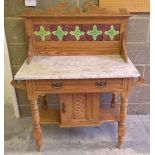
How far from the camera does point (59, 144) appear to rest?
6.80 ft

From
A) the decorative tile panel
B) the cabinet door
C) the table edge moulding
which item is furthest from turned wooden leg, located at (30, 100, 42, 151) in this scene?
the decorative tile panel

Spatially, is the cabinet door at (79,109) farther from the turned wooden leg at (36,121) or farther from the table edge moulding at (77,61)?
the turned wooden leg at (36,121)

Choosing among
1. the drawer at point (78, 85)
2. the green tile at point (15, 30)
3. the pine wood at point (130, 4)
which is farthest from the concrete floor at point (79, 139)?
the pine wood at point (130, 4)

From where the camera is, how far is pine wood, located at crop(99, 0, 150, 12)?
195 centimetres

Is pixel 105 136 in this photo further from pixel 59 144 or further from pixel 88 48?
pixel 88 48

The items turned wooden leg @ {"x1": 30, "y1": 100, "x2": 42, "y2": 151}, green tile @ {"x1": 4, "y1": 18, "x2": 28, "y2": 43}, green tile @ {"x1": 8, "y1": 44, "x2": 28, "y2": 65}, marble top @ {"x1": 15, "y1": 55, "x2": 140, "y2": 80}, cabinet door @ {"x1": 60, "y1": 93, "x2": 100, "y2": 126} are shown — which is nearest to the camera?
marble top @ {"x1": 15, "y1": 55, "x2": 140, "y2": 80}

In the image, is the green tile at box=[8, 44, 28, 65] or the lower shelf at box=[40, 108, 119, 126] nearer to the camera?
the lower shelf at box=[40, 108, 119, 126]

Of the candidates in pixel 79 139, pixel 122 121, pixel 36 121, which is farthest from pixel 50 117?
pixel 122 121

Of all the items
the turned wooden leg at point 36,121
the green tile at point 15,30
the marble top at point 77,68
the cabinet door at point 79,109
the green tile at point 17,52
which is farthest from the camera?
the green tile at point 17,52

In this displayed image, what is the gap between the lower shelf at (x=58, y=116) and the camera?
199cm

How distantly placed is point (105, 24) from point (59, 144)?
117 centimetres

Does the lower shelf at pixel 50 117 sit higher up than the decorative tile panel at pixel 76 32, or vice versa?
the decorative tile panel at pixel 76 32

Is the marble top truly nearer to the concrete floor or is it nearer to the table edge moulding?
the table edge moulding

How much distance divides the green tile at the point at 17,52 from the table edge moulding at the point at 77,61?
0.23 meters
